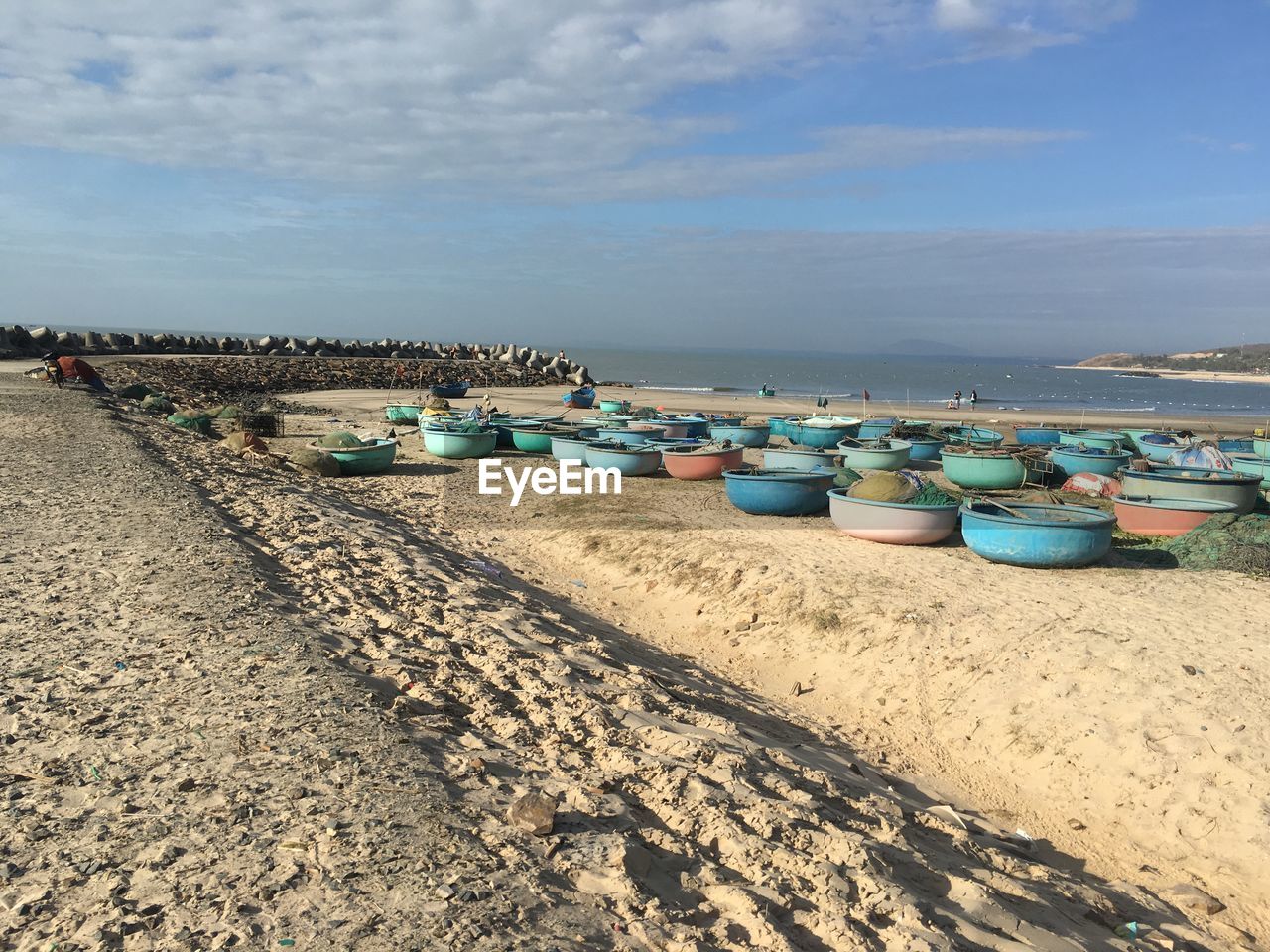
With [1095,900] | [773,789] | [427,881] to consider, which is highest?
[427,881]

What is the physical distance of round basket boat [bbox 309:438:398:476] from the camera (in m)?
19.6

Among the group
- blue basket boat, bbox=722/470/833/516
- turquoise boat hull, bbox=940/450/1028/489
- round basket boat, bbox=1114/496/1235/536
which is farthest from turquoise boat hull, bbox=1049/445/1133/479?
blue basket boat, bbox=722/470/833/516

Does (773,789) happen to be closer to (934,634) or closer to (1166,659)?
(934,634)

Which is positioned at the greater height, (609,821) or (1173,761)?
(609,821)

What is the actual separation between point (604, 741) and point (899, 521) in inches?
339

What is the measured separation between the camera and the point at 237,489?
551 inches

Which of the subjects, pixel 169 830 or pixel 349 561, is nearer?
pixel 169 830

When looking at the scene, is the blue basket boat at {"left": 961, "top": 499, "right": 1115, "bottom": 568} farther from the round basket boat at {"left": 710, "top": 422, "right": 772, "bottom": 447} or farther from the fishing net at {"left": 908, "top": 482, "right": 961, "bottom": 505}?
the round basket boat at {"left": 710, "top": 422, "right": 772, "bottom": 447}

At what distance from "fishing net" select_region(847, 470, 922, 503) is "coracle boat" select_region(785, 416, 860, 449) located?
11.0m

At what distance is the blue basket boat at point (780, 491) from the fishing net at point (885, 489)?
157 cm

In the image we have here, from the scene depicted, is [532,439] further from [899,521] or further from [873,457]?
[899,521]

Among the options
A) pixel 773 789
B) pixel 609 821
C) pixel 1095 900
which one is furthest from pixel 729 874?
pixel 1095 900

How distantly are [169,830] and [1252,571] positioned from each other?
1299cm

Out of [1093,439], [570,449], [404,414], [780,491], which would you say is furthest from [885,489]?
[404,414]
